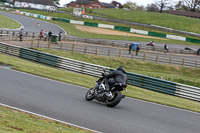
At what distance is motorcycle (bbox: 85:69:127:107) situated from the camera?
12.8 meters

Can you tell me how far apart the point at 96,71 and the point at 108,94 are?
1169cm

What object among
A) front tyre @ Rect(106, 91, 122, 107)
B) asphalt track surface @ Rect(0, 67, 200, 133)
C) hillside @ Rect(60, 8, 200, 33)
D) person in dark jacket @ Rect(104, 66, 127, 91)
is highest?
hillside @ Rect(60, 8, 200, 33)

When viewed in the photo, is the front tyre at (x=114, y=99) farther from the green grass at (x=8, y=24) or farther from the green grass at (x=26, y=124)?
the green grass at (x=8, y=24)

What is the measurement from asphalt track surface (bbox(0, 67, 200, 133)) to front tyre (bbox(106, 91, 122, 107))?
0.23m

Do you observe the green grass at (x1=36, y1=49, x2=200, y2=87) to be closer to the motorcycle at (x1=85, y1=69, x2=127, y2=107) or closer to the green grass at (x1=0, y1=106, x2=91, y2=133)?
the motorcycle at (x1=85, y1=69, x2=127, y2=107)

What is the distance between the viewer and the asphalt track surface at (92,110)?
1055cm

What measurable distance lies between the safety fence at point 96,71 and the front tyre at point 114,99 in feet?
28.7

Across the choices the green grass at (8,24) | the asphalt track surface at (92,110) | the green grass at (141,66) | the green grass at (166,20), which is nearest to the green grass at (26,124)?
the asphalt track surface at (92,110)

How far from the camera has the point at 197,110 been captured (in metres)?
15.9

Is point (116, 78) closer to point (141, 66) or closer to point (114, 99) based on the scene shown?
point (114, 99)

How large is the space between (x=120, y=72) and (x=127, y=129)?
351 cm

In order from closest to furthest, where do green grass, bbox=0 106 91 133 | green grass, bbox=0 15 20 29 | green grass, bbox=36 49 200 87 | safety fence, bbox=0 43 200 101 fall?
green grass, bbox=0 106 91 133 → safety fence, bbox=0 43 200 101 → green grass, bbox=36 49 200 87 → green grass, bbox=0 15 20 29

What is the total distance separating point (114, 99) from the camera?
12969 millimetres

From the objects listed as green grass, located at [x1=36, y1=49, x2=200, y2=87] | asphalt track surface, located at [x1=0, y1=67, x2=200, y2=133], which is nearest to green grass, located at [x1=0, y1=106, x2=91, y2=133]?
asphalt track surface, located at [x1=0, y1=67, x2=200, y2=133]
